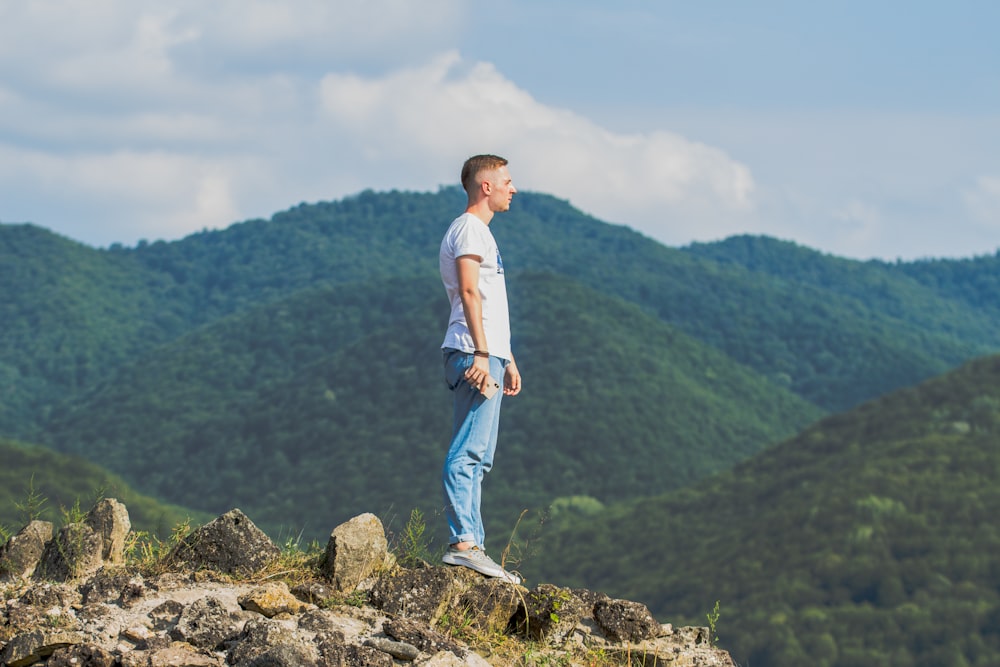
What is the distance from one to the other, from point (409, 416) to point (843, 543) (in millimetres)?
61916

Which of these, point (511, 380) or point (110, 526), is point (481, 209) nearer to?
point (511, 380)

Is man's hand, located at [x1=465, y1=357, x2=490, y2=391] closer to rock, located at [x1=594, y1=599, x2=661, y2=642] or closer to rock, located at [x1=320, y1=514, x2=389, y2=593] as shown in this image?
rock, located at [x1=320, y1=514, x2=389, y2=593]

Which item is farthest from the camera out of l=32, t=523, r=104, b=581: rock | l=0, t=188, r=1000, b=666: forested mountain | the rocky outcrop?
l=0, t=188, r=1000, b=666: forested mountain

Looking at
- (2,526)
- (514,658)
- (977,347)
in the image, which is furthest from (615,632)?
(977,347)

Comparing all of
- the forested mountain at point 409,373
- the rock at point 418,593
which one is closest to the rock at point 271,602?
the rock at point 418,593

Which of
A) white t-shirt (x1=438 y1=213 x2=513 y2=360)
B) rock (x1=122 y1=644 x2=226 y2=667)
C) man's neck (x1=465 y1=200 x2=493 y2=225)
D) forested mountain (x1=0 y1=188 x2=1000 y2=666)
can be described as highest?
forested mountain (x1=0 y1=188 x2=1000 y2=666)

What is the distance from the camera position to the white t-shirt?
313 inches

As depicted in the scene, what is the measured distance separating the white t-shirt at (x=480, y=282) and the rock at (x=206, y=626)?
80.6 inches

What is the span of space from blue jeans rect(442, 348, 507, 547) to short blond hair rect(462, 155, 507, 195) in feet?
3.46

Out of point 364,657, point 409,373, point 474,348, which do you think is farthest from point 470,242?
point 409,373

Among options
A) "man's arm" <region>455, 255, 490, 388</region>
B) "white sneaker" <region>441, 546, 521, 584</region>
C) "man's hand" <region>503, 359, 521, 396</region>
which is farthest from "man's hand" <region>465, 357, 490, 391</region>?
"white sneaker" <region>441, 546, 521, 584</region>

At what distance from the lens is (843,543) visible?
76188 mm

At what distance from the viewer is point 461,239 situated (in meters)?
7.94

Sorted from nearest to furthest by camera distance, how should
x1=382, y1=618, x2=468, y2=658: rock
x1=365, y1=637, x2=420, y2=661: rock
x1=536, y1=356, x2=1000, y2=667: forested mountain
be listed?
x1=365, y1=637, x2=420, y2=661: rock < x1=382, y1=618, x2=468, y2=658: rock < x1=536, y1=356, x2=1000, y2=667: forested mountain
